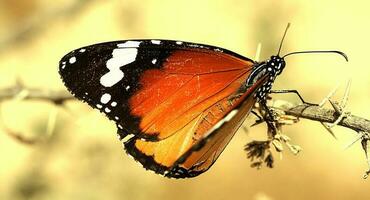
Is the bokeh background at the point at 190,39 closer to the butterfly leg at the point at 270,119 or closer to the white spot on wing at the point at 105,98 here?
the white spot on wing at the point at 105,98

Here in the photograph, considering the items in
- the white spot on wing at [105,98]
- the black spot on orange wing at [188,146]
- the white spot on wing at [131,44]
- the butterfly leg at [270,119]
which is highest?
the white spot on wing at [131,44]

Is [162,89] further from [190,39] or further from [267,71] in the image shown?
[190,39]

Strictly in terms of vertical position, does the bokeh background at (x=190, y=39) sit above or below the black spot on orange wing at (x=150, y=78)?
below

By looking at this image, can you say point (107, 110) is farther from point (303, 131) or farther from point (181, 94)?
point (303, 131)

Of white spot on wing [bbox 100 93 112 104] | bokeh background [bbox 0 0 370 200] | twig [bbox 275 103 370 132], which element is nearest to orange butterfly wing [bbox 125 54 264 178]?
white spot on wing [bbox 100 93 112 104]

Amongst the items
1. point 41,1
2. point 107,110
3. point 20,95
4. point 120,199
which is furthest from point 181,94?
point 41,1

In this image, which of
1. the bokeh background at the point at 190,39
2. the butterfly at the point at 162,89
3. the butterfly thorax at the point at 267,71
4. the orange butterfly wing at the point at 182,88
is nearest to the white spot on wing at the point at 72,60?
the butterfly at the point at 162,89

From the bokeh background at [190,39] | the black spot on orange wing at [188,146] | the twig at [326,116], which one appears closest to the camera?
the twig at [326,116]

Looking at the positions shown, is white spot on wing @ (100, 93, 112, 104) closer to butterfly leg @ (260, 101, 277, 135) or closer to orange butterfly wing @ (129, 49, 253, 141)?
orange butterfly wing @ (129, 49, 253, 141)

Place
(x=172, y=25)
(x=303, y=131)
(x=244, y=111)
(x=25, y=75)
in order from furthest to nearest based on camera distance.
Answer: (x=172, y=25) < (x=25, y=75) < (x=303, y=131) < (x=244, y=111)
